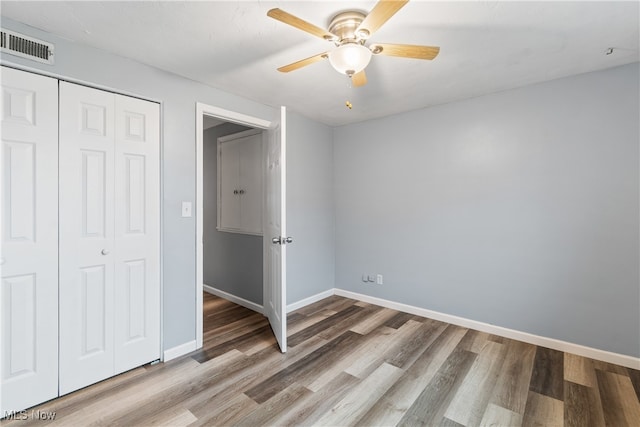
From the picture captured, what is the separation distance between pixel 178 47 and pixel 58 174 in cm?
113

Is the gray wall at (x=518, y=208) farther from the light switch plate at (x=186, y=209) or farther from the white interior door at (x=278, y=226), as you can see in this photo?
the light switch plate at (x=186, y=209)

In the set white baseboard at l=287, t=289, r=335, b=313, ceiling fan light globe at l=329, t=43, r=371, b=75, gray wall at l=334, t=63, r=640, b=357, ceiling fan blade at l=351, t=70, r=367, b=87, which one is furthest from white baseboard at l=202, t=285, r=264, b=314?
ceiling fan light globe at l=329, t=43, r=371, b=75

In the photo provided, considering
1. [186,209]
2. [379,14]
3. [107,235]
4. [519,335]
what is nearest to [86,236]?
[107,235]

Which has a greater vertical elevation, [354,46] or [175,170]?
[354,46]

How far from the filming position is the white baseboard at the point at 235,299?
3459 mm

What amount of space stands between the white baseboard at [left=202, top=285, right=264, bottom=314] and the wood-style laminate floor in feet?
2.15

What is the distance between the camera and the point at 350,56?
160cm

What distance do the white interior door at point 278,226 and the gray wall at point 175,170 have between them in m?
0.69

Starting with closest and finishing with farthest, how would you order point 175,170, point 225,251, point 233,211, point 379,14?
point 379,14 < point 175,170 < point 233,211 < point 225,251

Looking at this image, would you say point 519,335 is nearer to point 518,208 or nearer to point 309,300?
point 518,208

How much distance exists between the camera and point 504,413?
5.75ft

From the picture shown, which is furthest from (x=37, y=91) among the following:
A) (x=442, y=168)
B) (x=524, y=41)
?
(x=442, y=168)

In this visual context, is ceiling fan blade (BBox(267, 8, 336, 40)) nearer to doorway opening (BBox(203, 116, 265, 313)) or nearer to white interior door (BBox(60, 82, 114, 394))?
white interior door (BBox(60, 82, 114, 394))

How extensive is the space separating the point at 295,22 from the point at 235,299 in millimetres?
3267
